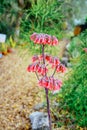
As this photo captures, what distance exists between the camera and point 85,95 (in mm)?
4121

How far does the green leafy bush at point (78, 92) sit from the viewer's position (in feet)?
13.7

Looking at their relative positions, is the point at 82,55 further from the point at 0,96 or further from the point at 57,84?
the point at 0,96

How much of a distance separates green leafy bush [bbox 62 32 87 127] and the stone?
1.46ft

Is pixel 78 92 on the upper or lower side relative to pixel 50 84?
lower

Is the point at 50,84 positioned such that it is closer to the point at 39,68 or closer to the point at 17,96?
the point at 39,68

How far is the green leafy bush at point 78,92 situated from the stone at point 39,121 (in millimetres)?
444

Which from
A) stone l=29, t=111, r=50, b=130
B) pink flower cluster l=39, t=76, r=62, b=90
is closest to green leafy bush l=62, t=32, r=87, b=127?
stone l=29, t=111, r=50, b=130

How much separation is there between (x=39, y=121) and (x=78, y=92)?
2.33 ft

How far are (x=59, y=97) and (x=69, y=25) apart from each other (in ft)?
24.1

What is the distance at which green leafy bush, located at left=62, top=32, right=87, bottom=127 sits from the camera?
417 centimetres

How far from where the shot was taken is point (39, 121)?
164 inches

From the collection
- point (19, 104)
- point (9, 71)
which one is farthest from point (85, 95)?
point (9, 71)

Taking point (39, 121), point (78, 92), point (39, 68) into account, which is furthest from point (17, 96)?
point (39, 68)

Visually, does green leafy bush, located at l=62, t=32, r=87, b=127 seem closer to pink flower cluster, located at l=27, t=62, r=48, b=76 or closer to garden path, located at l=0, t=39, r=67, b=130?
garden path, located at l=0, t=39, r=67, b=130
